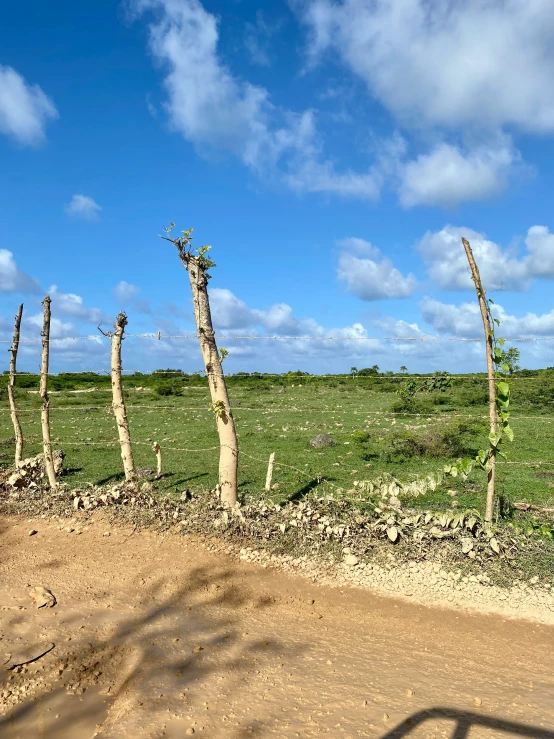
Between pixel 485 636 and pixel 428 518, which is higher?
pixel 428 518

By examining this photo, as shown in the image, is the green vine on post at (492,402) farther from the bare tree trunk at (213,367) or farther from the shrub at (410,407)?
the shrub at (410,407)

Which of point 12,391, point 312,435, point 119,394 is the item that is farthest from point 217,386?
point 312,435

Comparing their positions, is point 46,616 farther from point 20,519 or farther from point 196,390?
point 196,390

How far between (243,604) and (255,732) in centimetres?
206

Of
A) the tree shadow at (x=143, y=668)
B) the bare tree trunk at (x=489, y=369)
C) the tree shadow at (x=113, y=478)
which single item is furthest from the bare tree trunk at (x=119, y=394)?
the bare tree trunk at (x=489, y=369)

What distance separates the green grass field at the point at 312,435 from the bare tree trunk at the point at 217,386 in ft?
6.81

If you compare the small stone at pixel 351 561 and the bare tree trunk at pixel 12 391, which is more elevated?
the bare tree trunk at pixel 12 391

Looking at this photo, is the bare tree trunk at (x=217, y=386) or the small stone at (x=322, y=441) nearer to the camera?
the bare tree trunk at (x=217, y=386)

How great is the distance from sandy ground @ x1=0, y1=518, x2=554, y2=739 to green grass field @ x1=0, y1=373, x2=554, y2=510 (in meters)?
3.15

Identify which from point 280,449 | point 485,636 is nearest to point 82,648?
point 485,636

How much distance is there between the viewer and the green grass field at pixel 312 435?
35.6ft

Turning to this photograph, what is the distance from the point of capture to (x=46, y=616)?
548 centimetres

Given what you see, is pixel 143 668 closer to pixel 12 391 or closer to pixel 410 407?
pixel 12 391

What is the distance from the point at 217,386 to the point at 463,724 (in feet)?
15.9
